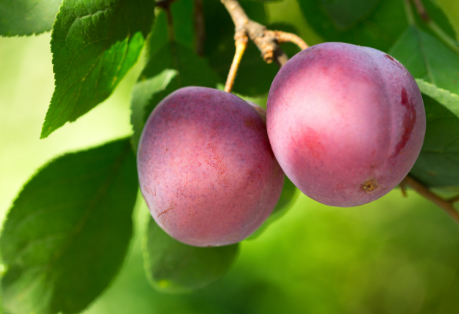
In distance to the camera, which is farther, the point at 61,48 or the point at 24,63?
the point at 24,63

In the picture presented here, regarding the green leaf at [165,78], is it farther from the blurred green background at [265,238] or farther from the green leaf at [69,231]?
the blurred green background at [265,238]

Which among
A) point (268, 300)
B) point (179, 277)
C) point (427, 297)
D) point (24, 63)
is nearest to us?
point (179, 277)

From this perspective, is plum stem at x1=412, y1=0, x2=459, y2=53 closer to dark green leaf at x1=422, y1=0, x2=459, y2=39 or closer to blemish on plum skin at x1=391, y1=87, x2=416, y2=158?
dark green leaf at x1=422, y1=0, x2=459, y2=39

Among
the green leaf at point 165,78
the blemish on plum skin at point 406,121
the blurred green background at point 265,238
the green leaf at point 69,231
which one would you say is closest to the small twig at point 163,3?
the green leaf at point 165,78

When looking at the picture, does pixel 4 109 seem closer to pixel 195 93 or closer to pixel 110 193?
pixel 110 193

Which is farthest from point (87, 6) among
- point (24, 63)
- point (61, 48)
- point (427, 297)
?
point (427, 297)

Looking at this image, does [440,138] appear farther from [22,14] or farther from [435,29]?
[22,14]
